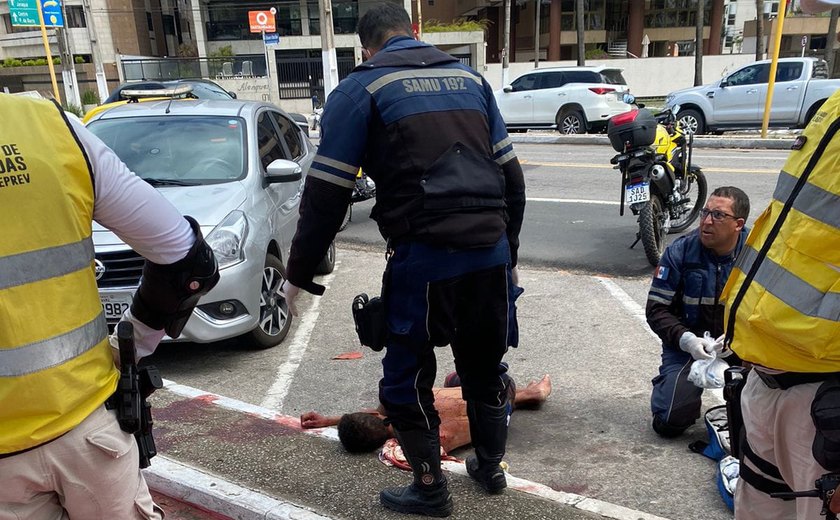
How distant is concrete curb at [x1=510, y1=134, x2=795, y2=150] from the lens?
47.4 feet

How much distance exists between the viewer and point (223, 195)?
480 centimetres

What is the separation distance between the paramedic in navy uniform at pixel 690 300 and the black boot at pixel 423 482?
Answer: 1.37m

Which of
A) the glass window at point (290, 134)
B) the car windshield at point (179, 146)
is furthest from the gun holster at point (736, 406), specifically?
the glass window at point (290, 134)

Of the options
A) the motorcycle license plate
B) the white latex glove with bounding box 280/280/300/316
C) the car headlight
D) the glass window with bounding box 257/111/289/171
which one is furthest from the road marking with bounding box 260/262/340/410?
the motorcycle license plate

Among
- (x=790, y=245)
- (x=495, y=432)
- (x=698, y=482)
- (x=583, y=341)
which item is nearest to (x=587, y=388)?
(x=583, y=341)

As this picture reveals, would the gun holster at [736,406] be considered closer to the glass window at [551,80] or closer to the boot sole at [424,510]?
the boot sole at [424,510]

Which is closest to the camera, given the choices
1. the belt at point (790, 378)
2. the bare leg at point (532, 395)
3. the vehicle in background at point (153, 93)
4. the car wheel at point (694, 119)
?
the belt at point (790, 378)

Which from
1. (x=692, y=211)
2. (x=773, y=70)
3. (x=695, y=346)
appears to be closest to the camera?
(x=695, y=346)

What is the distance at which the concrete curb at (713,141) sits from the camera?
14.4 metres

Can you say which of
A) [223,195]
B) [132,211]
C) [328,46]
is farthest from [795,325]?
[328,46]

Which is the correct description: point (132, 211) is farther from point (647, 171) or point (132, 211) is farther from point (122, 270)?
point (647, 171)

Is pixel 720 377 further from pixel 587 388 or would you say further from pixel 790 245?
pixel 790 245

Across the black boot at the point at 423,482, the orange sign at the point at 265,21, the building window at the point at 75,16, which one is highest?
the building window at the point at 75,16

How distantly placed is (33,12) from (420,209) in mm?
29120
